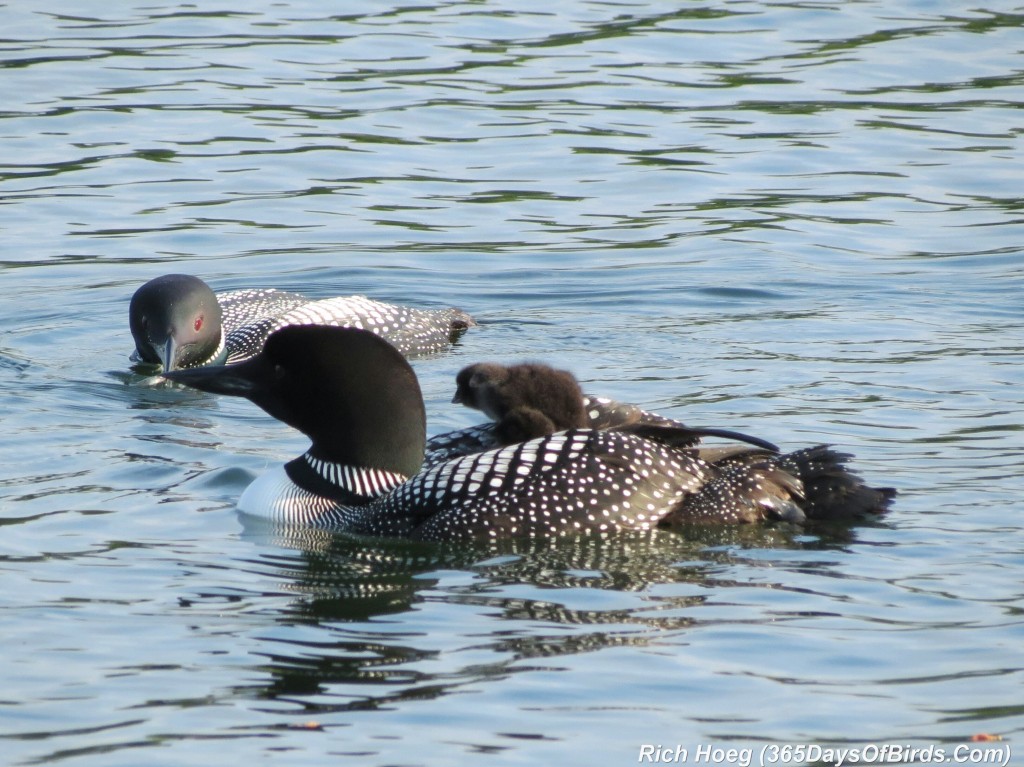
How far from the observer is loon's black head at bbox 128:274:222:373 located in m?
8.23

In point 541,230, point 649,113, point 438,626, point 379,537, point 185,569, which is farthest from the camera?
point 649,113

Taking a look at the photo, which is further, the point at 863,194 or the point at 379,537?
the point at 863,194

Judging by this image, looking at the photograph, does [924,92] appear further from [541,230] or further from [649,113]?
[541,230]

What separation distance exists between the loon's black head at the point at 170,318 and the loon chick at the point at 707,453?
2.20 meters

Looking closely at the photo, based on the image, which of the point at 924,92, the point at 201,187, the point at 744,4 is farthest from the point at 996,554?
the point at 744,4

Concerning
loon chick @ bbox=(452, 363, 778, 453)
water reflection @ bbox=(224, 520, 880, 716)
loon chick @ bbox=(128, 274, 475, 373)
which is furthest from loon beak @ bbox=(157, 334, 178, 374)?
water reflection @ bbox=(224, 520, 880, 716)

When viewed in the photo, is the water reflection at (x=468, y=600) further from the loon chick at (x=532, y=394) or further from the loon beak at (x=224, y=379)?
the loon chick at (x=532, y=394)

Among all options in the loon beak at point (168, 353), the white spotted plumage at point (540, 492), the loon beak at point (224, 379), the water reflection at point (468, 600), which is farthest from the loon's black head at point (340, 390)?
the loon beak at point (168, 353)

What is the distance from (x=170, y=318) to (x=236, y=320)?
67 cm

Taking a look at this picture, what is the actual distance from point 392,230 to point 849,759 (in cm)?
673

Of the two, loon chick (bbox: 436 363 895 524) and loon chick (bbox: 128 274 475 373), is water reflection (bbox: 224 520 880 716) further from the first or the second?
loon chick (bbox: 128 274 475 373)

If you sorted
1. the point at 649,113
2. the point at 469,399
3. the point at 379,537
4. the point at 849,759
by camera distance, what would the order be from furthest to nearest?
the point at 649,113 → the point at 469,399 → the point at 379,537 → the point at 849,759

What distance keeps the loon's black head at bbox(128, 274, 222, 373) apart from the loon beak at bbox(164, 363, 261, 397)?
2105 mm

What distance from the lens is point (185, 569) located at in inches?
214
